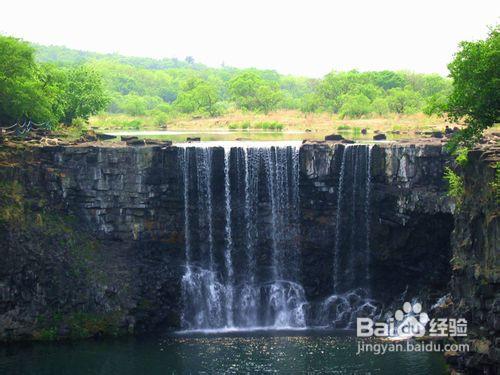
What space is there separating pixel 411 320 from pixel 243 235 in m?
13.3

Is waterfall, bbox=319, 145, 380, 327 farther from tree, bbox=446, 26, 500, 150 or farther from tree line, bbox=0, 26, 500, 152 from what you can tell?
tree, bbox=446, 26, 500, 150

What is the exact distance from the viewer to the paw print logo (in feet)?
190

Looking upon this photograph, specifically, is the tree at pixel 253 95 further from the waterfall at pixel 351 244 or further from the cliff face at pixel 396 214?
the waterfall at pixel 351 244

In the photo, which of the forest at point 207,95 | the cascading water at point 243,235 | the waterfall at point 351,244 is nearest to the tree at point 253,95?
the forest at point 207,95

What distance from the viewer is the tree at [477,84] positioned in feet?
158

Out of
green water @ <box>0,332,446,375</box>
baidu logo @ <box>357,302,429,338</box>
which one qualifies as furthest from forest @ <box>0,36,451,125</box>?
green water @ <box>0,332,446,375</box>

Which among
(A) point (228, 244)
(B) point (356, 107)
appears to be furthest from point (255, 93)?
(A) point (228, 244)

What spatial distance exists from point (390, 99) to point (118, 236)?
56.9 meters

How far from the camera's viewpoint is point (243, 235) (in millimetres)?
64312

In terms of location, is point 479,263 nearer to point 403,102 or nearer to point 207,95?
point 403,102

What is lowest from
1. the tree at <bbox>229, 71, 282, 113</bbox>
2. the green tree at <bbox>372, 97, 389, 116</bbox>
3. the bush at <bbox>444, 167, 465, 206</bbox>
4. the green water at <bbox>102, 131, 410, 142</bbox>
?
the bush at <bbox>444, 167, 465, 206</bbox>

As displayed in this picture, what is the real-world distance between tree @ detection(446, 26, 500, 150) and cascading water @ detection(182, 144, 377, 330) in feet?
43.7

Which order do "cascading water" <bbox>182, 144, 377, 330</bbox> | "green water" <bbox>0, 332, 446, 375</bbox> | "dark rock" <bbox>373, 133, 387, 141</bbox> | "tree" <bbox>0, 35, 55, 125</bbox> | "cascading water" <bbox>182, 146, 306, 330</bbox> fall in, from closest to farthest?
"green water" <bbox>0, 332, 446, 375</bbox> → "cascading water" <bbox>182, 144, 377, 330</bbox> → "cascading water" <bbox>182, 146, 306, 330</bbox> → "tree" <bbox>0, 35, 55, 125</bbox> → "dark rock" <bbox>373, 133, 387, 141</bbox>

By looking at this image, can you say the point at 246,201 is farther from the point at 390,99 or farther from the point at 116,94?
the point at 116,94
